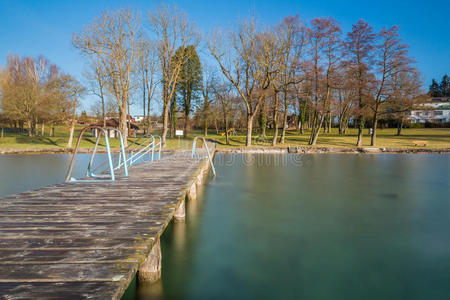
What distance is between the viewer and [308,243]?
448cm

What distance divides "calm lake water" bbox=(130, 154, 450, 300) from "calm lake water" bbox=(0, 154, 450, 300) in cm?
1

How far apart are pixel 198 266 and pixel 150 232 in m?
1.51

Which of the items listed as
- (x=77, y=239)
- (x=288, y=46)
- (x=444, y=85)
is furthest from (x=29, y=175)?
(x=444, y=85)

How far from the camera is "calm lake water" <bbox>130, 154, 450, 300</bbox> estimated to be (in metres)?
3.16

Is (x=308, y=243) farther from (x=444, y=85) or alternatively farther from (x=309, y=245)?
(x=444, y=85)

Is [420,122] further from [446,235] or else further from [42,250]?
[42,250]

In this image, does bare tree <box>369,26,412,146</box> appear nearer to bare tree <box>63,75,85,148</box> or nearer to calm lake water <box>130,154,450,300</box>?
calm lake water <box>130,154,450,300</box>

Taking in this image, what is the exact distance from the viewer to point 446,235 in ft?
16.1

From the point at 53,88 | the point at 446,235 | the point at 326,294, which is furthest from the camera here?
the point at 53,88

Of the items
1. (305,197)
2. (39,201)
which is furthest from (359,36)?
(39,201)

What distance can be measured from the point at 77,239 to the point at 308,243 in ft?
11.2

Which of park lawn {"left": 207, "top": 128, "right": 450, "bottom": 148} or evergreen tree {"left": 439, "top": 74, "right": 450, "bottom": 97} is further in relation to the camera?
evergreen tree {"left": 439, "top": 74, "right": 450, "bottom": 97}

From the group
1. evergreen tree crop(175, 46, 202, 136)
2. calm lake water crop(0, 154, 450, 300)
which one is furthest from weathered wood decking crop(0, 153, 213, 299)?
evergreen tree crop(175, 46, 202, 136)

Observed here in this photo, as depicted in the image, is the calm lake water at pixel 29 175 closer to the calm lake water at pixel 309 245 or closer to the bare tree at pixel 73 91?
the calm lake water at pixel 309 245
